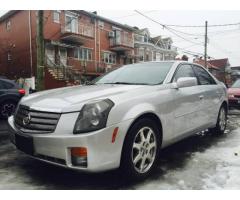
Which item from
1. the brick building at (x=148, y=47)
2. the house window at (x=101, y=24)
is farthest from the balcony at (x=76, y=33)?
the brick building at (x=148, y=47)

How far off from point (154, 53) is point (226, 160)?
3587cm

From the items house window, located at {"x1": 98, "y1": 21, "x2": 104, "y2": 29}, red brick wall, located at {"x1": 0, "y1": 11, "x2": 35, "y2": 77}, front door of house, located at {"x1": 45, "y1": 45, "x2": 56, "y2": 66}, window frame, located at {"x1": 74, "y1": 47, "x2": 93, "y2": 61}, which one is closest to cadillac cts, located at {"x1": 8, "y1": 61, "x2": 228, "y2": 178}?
front door of house, located at {"x1": 45, "y1": 45, "x2": 56, "y2": 66}

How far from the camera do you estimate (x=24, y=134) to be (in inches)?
110

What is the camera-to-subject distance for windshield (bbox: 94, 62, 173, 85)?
365 cm

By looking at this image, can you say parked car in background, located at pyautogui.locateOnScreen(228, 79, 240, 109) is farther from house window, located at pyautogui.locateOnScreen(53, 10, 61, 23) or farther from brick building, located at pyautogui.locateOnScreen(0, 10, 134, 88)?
house window, located at pyautogui.locateOnScreen(53, 10, 61, 23)

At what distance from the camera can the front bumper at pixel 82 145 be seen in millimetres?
2463

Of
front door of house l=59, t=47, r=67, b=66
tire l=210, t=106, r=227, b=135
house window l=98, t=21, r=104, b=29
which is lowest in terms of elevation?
tire l=210, t=106, r=227, b=135

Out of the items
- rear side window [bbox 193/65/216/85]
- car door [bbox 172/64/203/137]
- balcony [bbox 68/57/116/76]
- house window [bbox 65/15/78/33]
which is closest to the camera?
car door [bbox 172/64/203/137]

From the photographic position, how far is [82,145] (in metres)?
2.45

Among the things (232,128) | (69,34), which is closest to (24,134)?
(232,128)

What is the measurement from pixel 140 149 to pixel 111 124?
22.7 inches

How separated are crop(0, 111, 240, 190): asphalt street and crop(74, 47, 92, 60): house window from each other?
20.9 meters

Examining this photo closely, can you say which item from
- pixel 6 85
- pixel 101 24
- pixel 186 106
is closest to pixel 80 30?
pixel 101 24

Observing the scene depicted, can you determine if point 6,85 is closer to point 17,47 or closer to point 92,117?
point 92,117
